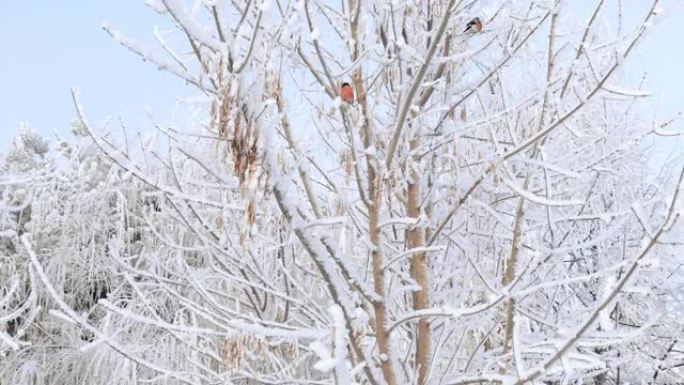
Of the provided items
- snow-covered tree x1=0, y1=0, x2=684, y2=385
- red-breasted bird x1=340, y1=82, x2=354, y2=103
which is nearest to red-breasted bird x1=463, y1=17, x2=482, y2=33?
snow-covered tree x1=0, y1=0, x2=684, y2=385

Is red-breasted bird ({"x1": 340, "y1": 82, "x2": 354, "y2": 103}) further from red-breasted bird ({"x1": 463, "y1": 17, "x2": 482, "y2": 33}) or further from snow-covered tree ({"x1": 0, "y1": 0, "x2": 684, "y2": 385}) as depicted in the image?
red-breasted bird ({"x1": 463, "y1": 17, "x2": 482, "y2": 33})

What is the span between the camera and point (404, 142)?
273cm

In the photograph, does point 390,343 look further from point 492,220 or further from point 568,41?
point 568,41

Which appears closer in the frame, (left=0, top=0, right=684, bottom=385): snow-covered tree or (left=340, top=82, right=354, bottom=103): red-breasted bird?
(left=0, top=0, right=684, bottom=385): snow-covered tree

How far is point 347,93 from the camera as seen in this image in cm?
238

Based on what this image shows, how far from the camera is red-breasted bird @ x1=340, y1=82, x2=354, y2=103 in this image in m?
2.38

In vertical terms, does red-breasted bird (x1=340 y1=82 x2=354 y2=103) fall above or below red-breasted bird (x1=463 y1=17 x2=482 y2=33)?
below

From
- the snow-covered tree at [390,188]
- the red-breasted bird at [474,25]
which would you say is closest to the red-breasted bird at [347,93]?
the snow-covered tree at [390,188]

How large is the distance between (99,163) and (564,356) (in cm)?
748

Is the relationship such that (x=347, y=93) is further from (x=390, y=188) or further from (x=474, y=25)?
(x=474, y=25)

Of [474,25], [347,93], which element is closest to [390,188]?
[347,93]

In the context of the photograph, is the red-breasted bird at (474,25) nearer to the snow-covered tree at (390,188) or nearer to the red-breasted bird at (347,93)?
the snow-covered tree at (390,188)

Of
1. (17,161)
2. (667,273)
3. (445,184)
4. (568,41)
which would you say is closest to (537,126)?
(445,184)

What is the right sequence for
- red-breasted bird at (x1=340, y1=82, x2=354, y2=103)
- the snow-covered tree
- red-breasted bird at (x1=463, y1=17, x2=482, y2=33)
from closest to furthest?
the snow-covered tree
red-breasted bird at (x1=340, y1=82, x2=354, y2=103)
red-breasted bird at (x1=463, y1=17, x2=482, y2=33)
